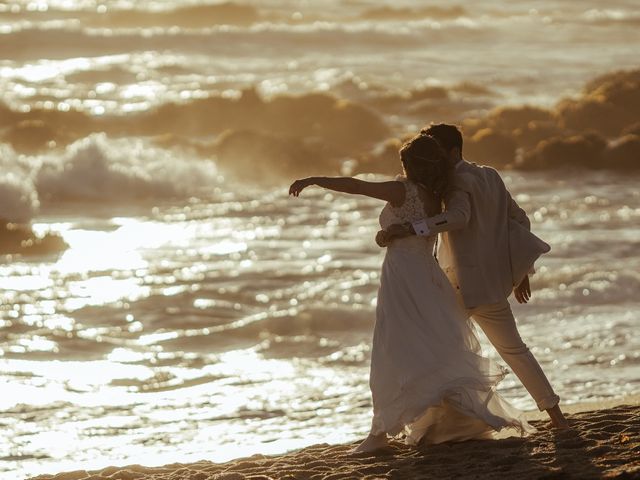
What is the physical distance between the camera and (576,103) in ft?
111

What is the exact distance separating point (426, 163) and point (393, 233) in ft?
1.26

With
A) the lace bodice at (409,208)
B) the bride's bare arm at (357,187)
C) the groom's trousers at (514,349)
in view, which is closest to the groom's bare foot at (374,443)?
the groom's trousers at (514,349)

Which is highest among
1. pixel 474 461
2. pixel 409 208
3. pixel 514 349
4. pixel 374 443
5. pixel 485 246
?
pixel 409 208

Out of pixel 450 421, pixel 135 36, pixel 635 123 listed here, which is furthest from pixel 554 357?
pixel 135 36

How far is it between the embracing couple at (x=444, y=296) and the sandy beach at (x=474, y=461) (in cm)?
14

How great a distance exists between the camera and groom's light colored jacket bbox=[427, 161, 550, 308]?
22.7ft

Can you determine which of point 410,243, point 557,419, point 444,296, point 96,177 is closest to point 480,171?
point 410,243

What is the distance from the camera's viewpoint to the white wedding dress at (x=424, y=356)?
6828 mm

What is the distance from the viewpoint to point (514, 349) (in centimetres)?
714

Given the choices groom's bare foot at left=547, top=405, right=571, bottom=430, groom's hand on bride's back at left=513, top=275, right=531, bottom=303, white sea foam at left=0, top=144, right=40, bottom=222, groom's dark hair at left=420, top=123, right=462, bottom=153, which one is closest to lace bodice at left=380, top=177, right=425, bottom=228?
groom's dark hair at left=420, top=123, right=462, bottom=153

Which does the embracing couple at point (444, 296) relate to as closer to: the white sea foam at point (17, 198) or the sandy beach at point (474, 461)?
the sandy beach at point (474, 461)

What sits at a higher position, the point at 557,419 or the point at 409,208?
the point at 409,208

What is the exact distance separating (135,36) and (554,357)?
40827 mm

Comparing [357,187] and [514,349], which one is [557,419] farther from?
[357,187]
